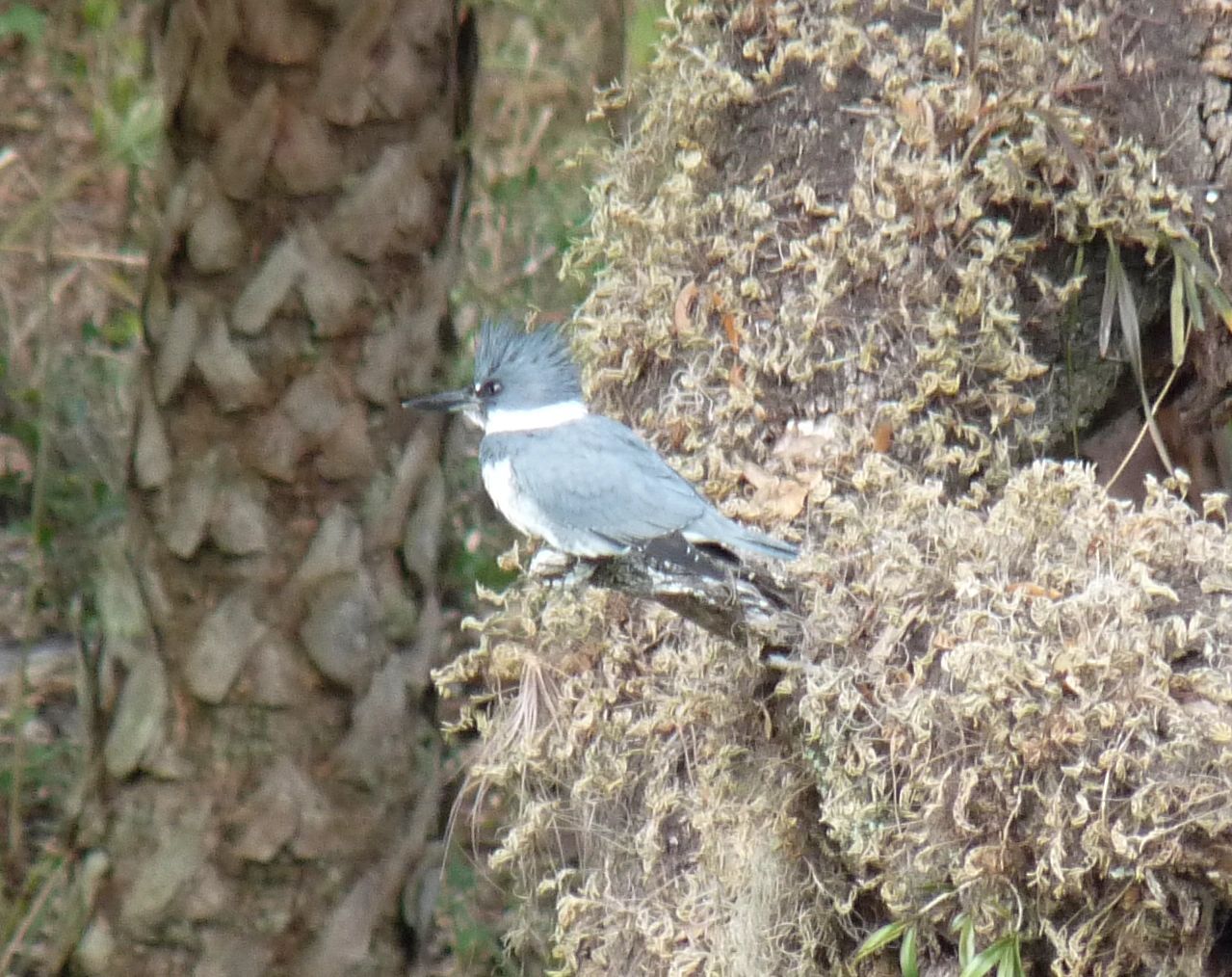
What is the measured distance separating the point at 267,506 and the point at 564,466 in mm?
450

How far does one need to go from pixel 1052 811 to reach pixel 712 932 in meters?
0.64

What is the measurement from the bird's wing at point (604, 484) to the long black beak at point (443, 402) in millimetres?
153

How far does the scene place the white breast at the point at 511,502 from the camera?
231 cm

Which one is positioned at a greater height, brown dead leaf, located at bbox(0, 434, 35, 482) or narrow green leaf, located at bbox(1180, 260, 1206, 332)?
narrow green leaf, located at bbox(1180, 260, 1206, 332)

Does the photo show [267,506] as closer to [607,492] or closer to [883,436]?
[607,492]

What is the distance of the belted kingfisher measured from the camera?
6.91 feet

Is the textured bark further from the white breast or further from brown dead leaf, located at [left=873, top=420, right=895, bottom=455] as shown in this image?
brown dead leaf, located at [left=873, top=420, right=895, bottom=455]

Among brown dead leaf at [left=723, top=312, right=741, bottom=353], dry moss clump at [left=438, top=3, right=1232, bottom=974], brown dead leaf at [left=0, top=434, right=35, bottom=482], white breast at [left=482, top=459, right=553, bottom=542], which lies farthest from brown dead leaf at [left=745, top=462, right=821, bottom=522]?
brown dead leaf at [left=0, top=434, right=35, bottom=482]

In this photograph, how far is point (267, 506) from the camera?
2195 mm

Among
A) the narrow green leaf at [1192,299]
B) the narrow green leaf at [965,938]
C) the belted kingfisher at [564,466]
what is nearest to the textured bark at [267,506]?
the belted kingfisher at [564,466]

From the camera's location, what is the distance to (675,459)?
8.18ft

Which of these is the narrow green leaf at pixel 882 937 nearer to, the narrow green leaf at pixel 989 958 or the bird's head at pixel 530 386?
the narrow green leaf at pixel 989 958

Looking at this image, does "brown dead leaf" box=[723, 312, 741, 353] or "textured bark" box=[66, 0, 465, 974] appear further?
"brown dead leaf" box=[723, 312, 741, 353]

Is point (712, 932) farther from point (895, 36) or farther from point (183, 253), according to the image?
point (895, 36)
